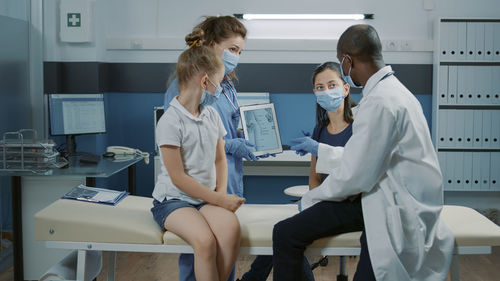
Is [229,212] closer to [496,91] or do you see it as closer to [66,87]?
[66,87]

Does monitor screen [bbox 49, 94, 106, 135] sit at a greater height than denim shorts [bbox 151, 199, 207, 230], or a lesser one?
greater

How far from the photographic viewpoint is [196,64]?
70.9 inches

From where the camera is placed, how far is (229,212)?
1762mm

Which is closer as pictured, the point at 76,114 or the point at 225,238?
the point at 225,238

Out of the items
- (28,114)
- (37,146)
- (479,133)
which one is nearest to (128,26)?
(28,114)

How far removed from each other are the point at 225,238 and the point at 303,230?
0.82 feet

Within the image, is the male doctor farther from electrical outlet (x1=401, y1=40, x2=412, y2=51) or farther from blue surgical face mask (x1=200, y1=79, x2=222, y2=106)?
electrical outlet (x1=401, y1=40, x2=412, y2=51)

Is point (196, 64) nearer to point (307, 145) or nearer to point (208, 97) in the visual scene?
point (208, 97)

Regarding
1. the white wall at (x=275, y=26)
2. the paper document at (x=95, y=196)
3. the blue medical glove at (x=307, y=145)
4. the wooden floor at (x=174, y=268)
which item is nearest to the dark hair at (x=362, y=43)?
the blue medical glove at (x=307, y=145)

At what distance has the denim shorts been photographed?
174cm

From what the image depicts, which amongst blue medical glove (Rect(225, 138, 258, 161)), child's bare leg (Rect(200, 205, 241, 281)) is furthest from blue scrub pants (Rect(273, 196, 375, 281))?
blue medical glove (Rect(225, 138, 258, 161))

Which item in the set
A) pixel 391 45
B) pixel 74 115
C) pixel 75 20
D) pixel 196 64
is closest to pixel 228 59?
pixel 196 64

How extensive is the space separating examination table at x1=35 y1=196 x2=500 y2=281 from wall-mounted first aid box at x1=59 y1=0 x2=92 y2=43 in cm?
219

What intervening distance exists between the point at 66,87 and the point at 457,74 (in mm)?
2939
